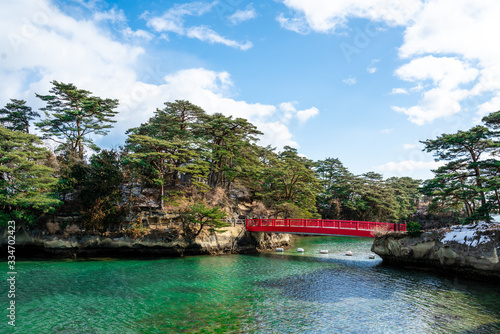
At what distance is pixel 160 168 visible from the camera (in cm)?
2708

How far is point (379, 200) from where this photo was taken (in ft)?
148

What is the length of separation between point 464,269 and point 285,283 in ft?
36.8

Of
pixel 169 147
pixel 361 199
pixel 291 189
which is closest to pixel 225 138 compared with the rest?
pixel 169 147

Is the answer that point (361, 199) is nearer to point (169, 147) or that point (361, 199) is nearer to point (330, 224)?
point (330, 224)

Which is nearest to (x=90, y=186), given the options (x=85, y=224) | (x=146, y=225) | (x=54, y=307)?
(x=85, y=224)

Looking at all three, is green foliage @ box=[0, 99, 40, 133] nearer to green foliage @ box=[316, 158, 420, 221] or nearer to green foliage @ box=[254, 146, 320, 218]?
green foliage @ box=[254, 146, 320, 218]

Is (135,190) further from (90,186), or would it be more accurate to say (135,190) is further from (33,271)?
(33,271)

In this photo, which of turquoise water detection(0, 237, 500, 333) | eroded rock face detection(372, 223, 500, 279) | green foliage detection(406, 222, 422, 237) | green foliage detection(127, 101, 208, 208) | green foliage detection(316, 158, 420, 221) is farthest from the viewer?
green foliage detection(316, 158, 420, 221)

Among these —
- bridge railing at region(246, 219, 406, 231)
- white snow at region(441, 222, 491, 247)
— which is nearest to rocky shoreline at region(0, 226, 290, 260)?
bridge railing at region(246, 219, 406, 231)

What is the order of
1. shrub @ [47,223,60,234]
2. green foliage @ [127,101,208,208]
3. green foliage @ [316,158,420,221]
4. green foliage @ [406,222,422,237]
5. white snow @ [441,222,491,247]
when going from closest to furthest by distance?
1. white snow @ [441,222,491,247]
2. green foliage @ [406,222,422,237]
3. shrub @ [47,223,60,234]
4. green foliage @ [127,101,208,208]
5. green foliage @ [316,158,420,221]

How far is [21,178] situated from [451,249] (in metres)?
29.8

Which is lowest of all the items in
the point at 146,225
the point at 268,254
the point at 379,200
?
the point at 268,254

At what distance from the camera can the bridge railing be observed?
22500 millimetres

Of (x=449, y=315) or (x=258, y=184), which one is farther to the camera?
(x=258, y=184)
